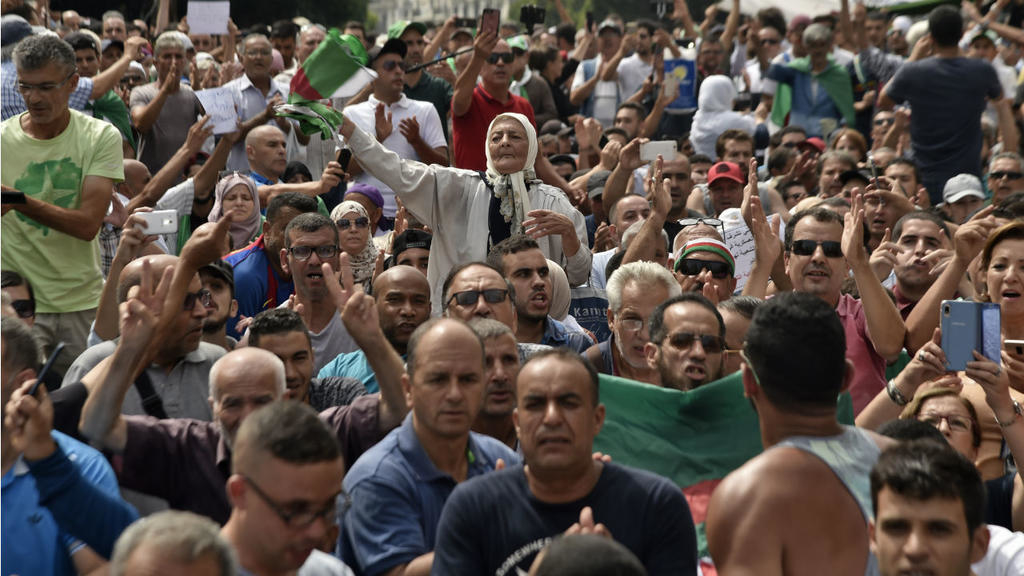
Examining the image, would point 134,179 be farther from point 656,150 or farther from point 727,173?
point 727,173

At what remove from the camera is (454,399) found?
14.7 ft

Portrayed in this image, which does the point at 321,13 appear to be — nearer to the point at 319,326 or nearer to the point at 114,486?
the point at 319,326

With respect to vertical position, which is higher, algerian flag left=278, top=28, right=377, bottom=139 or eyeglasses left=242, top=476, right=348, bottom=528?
eyeglasses left=242, top=476, right=348, bottom=528

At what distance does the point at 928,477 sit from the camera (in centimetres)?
356

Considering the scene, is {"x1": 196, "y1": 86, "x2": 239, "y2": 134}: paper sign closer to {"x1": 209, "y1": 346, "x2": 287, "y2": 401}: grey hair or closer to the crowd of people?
the crowd of people

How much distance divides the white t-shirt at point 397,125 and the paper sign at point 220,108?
33.0 inches

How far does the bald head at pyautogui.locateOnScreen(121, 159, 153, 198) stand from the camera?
9766 mm

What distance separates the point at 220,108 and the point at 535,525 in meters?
6.92

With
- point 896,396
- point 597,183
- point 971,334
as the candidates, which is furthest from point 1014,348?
point 597,183

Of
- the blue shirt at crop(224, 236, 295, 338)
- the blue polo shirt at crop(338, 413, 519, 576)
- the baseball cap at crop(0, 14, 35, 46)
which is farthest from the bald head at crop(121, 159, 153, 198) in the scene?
the blue polo shirt at crop(338, 413, 519, 576)

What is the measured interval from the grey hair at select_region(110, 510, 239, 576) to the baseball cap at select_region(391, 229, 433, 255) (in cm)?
487

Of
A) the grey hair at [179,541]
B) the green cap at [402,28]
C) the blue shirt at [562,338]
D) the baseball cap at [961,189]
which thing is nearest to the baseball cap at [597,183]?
the green cap at [402,28]

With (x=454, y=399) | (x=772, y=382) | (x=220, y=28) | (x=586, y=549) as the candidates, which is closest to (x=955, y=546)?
(x=772, y=382)

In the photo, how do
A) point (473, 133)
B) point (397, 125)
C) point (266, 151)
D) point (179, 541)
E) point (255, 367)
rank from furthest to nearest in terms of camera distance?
point (397, 125)
point (266, 151)
point (473, 133)
point (255, 367)
point (179, 541)
